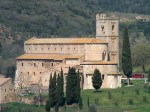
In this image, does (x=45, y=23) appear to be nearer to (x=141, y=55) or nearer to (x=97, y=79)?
(x=141, y=55)

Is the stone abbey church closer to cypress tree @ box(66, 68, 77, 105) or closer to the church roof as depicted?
the church roof

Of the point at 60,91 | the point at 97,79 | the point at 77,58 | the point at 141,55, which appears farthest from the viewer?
the point at 141,55

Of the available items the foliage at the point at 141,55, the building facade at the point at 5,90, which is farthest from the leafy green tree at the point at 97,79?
the foliage at the point at 141,55

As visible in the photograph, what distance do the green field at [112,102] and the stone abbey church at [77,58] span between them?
2.89 m

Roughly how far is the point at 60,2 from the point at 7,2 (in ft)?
59.4

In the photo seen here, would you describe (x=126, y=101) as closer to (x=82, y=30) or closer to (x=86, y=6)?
(x=82, y=30)

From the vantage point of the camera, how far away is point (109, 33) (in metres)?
96.4

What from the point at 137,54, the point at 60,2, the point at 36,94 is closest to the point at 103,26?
the point at 36,94

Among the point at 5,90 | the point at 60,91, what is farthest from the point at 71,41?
the point at 60,91

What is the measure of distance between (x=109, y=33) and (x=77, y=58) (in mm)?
6413

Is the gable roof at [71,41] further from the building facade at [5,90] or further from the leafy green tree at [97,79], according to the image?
the building facade at [5,90]

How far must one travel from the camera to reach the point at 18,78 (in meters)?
98.2

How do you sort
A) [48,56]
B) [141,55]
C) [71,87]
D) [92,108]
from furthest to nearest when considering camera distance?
[141,55]
[48,56]
[71,87]
[92,108]

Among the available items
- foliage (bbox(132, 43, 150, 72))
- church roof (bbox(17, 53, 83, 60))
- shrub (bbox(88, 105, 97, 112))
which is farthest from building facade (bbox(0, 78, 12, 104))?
foliage (bbox(132, 43, 150, 72))
